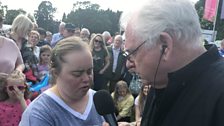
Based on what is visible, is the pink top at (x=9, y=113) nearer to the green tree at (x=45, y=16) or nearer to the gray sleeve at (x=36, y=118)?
the gray sleeve at (x=36, y=118)

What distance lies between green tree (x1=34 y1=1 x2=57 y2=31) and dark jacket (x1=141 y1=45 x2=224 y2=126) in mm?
30748

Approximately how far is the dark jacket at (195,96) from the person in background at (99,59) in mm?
6671

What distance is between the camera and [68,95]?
2572 millimetres

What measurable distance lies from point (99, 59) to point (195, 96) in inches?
272

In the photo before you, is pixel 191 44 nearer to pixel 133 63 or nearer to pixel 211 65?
pixel 211 65

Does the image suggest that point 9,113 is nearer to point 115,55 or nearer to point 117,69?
point 117,69

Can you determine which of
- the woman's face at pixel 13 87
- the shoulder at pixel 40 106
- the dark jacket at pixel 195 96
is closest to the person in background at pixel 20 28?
the woman's face at pixel 13 87

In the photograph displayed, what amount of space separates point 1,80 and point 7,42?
1.77 ft

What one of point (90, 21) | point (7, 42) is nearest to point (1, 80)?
point (7, 42)

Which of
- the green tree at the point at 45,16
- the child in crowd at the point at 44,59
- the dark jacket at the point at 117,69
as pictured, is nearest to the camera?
the child in crowd at the point at 44,59

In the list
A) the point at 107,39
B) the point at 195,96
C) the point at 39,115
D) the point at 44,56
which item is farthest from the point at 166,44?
the point at 107,39

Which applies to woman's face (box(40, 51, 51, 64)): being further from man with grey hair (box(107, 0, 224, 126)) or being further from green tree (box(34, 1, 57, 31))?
green tree (box(34, 1, 57, 31))

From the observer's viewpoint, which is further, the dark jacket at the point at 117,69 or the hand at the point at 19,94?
the dark jacket at the point at 117,69

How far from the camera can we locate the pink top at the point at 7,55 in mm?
4711
